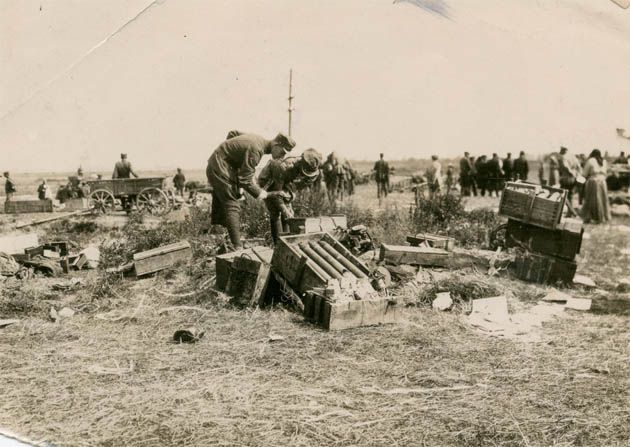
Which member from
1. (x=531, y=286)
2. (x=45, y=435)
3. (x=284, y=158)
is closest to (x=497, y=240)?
(x=531, y=286)

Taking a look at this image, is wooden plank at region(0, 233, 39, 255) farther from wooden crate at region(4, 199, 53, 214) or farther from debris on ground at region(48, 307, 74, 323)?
wooden crate at region(4, 199, 53, 214)

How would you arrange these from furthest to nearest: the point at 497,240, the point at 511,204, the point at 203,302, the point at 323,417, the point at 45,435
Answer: the point at 497,240, the point at 511,204, the point at 203,302, the point at 323,417, the point at 45,435

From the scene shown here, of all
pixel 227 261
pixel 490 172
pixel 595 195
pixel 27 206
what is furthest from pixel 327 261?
pixel 490 172

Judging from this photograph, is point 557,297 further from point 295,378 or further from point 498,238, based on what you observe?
point 295,378

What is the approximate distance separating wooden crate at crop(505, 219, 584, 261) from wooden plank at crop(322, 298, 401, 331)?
10.3 ft

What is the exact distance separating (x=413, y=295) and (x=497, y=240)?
3.30m

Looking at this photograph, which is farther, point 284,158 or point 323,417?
point 284,158

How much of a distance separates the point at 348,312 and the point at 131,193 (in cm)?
→ 1061

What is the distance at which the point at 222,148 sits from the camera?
6324mm

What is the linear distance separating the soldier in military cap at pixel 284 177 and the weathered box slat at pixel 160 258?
1.15 metres

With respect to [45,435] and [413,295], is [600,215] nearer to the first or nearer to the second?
[413,295]

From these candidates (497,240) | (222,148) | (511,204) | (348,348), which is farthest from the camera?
(497,240)

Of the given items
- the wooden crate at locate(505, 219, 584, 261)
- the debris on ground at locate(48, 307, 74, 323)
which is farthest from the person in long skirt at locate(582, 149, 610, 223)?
the debris on ground at locate(48, 307, 74, 323)

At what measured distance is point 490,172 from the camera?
61.3 feet
